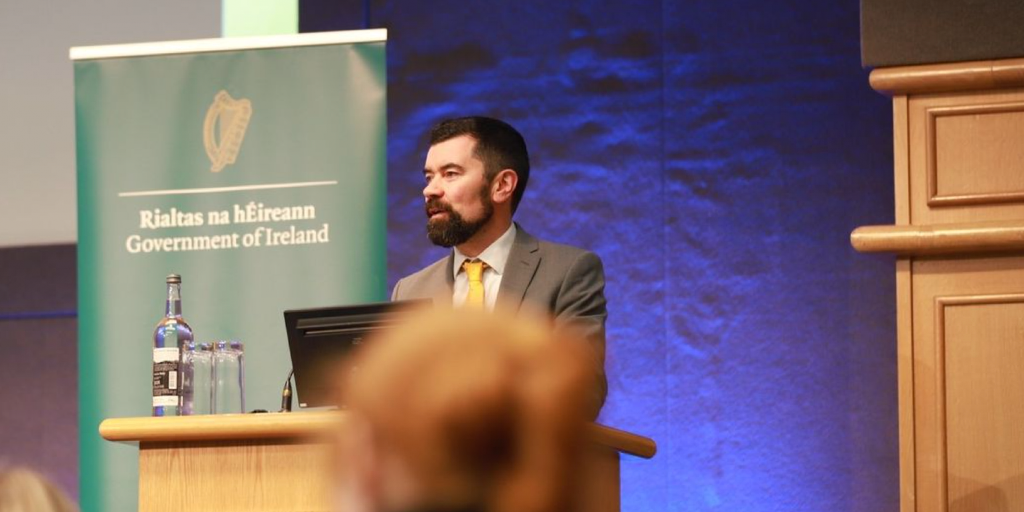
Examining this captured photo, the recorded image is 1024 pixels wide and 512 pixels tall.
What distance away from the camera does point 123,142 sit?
4164mm

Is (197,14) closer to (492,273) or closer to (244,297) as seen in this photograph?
(244,297)

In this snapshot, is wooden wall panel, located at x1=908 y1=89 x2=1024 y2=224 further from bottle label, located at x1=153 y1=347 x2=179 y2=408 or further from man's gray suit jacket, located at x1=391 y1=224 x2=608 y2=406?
bottle label, located at x1=153 y1=347 x2=179 y2=408

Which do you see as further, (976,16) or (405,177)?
(405,177)

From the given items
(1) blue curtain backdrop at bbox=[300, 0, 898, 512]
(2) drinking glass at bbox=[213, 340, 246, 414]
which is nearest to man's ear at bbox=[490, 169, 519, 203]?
(2) drinking glass at bbox=[213, 340, 246, 414]

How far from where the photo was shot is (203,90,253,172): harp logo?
4125mm

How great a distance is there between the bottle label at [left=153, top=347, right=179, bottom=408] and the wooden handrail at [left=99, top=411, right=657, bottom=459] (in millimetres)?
422

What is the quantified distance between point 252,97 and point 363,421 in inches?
141

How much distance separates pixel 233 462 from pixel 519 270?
3.75 ft

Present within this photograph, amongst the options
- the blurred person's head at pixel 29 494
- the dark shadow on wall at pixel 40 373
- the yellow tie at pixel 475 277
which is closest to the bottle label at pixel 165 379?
the yellow tie at pixel 475 277

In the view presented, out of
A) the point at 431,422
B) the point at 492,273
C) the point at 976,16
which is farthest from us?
the point at 492,273

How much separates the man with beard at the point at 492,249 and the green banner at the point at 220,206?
0.19 metres

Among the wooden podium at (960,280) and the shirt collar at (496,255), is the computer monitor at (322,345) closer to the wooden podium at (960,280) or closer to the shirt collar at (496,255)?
the shirt collar at (496,255)

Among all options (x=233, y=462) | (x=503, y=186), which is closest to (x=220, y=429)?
(x=233, y=462)

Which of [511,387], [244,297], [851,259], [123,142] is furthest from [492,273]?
[511,387]
